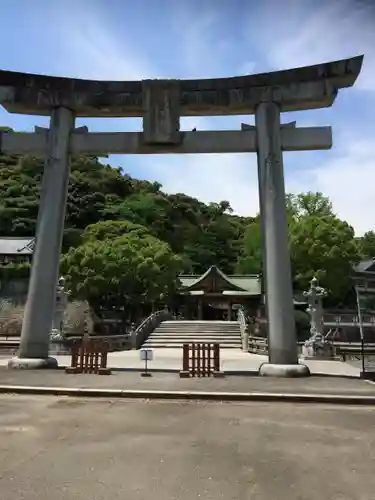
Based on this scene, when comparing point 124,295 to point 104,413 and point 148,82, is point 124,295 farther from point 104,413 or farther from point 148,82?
point 104,413

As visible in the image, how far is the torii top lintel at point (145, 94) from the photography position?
1357 cm

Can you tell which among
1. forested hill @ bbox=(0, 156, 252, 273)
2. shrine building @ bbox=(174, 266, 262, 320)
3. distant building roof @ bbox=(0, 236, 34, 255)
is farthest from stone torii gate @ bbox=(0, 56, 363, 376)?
forested hill @ bbox=(0, 156, 252, 273)

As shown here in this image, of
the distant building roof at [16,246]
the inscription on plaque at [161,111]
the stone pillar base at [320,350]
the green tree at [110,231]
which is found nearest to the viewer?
the inscription on plaque at [161,111]

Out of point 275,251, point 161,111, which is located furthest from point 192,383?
point 161,111

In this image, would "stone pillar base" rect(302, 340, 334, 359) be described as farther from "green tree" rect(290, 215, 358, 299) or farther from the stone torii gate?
"green tree" rect(290, 215, 358, 299)

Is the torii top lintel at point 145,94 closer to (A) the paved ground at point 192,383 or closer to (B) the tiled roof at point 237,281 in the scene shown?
(A) the paved ground at point 192,383

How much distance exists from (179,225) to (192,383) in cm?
6730

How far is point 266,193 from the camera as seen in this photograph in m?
13.2

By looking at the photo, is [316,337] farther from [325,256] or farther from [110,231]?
[110,231]

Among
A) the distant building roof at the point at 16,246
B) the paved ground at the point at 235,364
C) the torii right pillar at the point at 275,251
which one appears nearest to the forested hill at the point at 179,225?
the distant building roof at the point at 16,246

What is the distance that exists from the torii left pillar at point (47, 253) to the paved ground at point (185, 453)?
5.13 metres

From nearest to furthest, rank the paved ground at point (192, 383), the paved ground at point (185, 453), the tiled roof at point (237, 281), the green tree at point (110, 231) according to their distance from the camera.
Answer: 1. the paved ground at point (185, 453)
2. the paved ground at point (192, 383)
3. the tiled roof at point (237, 281)
4. the green tree at point (110, 231)

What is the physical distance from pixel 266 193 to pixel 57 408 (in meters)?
8.50

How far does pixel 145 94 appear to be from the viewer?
1391 centimetres
